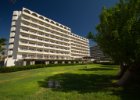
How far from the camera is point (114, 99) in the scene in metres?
13.8

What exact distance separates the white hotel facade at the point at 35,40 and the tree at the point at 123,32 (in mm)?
50031

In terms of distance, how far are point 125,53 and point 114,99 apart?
5.76m

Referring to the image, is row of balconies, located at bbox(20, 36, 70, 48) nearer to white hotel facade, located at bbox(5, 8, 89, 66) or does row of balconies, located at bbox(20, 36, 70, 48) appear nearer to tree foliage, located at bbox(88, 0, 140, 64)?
white hotel facade, located at bbox(5, 8, 89, 66)

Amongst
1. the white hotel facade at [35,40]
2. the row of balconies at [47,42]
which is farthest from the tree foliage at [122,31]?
the row of balconies at [47,42]

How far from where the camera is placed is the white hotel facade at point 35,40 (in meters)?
69.9

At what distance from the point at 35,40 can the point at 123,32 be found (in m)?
68.5

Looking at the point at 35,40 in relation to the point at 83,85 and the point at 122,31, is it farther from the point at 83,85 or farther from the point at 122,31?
the point at 122,31

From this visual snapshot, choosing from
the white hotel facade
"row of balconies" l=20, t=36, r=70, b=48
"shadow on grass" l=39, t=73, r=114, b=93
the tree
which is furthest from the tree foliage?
"row of balconies" l=20, t=36, r=70, b=48

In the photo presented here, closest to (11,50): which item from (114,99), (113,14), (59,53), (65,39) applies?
(59,53)

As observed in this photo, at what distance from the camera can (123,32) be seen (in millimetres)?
16453

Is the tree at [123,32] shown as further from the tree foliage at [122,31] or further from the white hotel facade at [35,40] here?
the white hotel facade at [35,40]

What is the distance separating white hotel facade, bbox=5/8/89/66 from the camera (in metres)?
69.9

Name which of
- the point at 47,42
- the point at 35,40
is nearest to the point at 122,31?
the point at 35,40

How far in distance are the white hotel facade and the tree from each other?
50.0 meters
